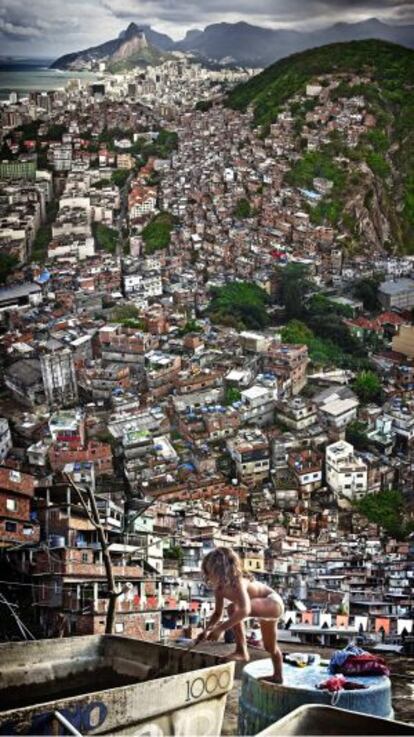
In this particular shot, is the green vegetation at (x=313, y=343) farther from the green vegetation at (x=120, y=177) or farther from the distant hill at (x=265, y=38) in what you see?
the green vegetation at (x=120, y=177)

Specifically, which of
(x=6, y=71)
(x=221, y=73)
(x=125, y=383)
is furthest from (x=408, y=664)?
(x=221, y=73)

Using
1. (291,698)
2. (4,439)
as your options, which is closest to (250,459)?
(4,439)

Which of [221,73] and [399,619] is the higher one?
[221,73]

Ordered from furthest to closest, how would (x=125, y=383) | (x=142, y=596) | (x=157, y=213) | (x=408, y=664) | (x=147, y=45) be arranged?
(x=157, y=213)
(x=147, y=45)
(x=125, y=383)
(x=142, y=596)
(x=408, y=664)

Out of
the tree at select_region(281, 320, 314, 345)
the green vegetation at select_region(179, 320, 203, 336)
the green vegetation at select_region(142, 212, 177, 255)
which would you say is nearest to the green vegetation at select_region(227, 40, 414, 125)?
the green vegetation at select_region(142, 212, 177, 255)

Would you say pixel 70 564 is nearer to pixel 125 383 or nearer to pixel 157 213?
pixel 125 383

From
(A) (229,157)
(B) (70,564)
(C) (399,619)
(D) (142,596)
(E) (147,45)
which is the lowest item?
(C) (399,619)

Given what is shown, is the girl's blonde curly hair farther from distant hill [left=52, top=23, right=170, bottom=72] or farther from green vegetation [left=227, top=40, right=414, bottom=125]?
green vegetation [left=227, top=40, right=414, bottom=125]

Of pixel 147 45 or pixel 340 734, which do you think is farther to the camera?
pixel 147 45
